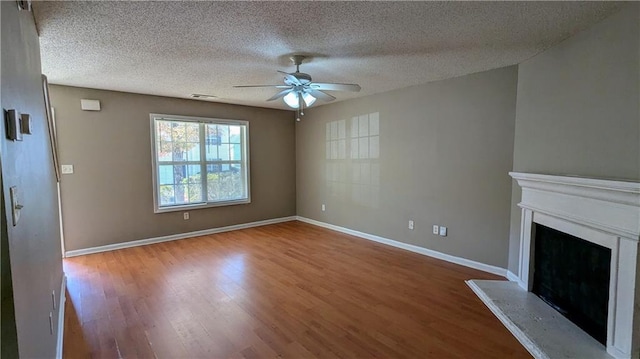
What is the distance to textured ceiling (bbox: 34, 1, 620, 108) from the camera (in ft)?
6.59

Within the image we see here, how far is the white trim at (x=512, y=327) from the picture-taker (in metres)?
2.07

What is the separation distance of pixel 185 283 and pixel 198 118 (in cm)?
289

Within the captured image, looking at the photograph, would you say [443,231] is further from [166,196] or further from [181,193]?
[166,196]

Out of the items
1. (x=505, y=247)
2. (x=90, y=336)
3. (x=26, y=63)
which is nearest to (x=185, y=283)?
(x=90, y=336)

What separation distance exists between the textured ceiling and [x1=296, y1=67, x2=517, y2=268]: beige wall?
398mm

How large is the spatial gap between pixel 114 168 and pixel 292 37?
3.54m

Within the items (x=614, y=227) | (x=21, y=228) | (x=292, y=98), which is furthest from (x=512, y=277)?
(x=21, y=228)

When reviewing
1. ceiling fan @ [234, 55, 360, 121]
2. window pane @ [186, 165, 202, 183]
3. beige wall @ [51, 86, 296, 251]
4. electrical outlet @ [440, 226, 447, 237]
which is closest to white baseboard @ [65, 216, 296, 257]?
beige wall @ [51, 86, 296, 251]

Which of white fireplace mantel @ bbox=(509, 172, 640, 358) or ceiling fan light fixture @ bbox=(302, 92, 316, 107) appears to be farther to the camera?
ceiling fan light fixture @ bbox=(302, 92, 316, 107)

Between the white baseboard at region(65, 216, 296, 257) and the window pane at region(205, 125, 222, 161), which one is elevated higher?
the window pane at region(205, 125, 222, 161)

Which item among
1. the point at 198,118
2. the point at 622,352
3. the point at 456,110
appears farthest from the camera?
the point at 198,118

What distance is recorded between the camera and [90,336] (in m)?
2.31

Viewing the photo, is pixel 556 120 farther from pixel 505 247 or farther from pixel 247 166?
pixel 247 166

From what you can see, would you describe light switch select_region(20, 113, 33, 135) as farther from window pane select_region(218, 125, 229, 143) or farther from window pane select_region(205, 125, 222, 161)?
window pane select_region(218, 125, 229, 143)
